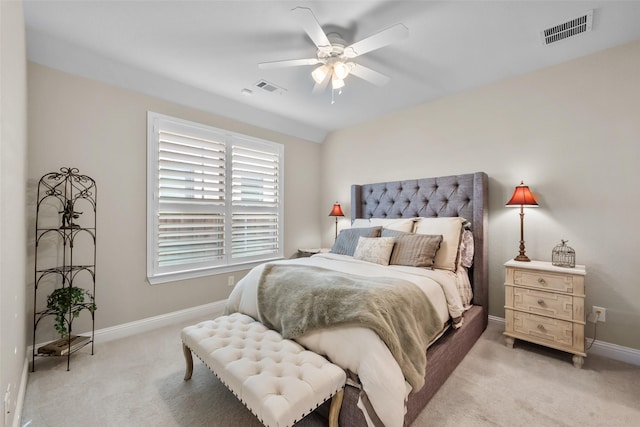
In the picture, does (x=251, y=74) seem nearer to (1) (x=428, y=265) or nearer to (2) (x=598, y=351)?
(1) (x=428, y=265)

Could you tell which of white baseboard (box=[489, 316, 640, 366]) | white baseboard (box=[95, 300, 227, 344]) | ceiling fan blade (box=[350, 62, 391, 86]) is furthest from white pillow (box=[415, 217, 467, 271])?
white baseboard (box=[95, 300, 227, 344])

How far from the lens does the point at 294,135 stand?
4.29 m

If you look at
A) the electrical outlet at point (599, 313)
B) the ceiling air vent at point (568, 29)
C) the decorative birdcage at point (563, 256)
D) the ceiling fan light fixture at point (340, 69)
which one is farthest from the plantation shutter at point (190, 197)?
the electrical outlet at point (599, 313)

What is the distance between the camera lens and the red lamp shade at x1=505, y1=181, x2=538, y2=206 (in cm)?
247

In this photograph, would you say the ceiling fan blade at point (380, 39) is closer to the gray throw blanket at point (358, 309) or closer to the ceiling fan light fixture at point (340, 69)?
the ceiling fan light fixture at point (340, 69)

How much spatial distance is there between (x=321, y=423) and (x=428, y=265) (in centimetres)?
155

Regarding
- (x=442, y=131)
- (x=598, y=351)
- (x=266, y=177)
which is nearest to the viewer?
(x=598, y=351)

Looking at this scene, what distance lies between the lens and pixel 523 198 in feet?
8.17

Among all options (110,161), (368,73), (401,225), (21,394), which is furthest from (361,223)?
(21,394)

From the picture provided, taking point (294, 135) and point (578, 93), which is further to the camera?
point (294, 135)

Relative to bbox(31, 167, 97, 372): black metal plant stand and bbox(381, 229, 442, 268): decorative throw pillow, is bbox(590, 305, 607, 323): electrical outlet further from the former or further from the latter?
bbox(31, 167, 97, 372): black metal plant stand

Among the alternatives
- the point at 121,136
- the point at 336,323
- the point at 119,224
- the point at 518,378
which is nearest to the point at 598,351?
the point at 518,378

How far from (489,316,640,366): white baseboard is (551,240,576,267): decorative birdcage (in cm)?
74

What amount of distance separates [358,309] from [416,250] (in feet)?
4.18
